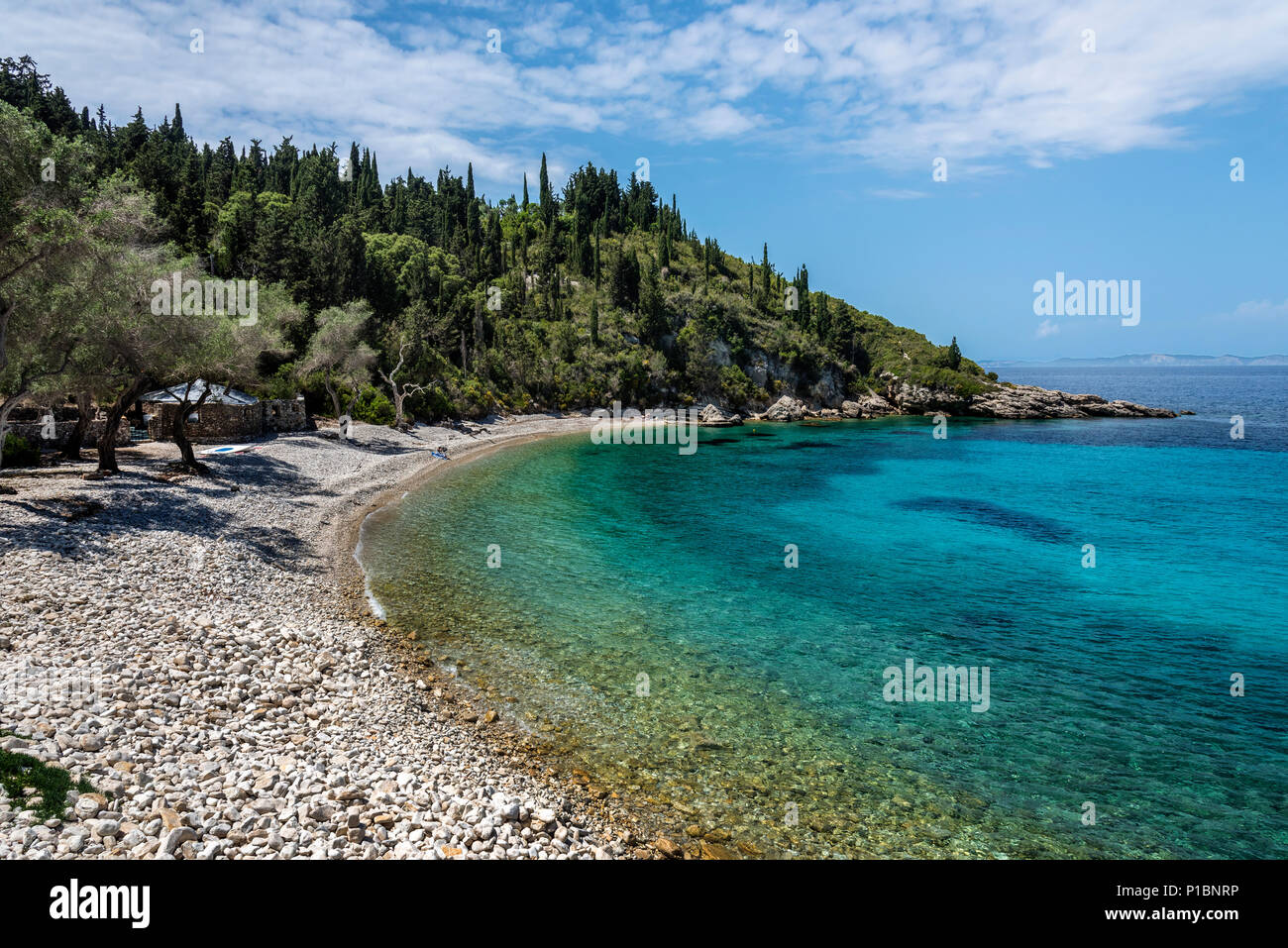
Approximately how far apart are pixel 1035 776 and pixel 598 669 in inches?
403

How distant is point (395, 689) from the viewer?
49.4 ft

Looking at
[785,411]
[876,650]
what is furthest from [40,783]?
[785,411]

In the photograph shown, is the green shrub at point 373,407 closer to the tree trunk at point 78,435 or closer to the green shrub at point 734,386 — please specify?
the tree trunk at point 78,435

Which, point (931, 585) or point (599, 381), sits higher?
point (599, 381)

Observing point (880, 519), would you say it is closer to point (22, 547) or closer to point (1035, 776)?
point (1035, 776)

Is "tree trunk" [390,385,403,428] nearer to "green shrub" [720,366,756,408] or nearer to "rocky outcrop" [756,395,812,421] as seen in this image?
"green shrub" [720,366,756,408]

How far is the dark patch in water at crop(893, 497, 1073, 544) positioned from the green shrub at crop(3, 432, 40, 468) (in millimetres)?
47792

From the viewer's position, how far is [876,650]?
62.0 feet

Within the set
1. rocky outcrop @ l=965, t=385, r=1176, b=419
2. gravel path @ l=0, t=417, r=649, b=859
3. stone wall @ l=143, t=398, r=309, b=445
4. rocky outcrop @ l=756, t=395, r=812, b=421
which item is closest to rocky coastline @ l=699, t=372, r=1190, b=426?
rocky outcrop @ l=965, t=385, r=1176, b=419

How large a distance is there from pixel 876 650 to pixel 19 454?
1525 inches

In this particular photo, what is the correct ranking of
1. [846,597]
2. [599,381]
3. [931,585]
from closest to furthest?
[846,597] < [931,585] < [599,381]

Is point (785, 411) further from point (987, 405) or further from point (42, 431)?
point (42, 431)

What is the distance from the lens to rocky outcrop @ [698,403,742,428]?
97.9 meters
